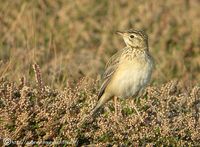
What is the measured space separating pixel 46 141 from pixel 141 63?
1750mm

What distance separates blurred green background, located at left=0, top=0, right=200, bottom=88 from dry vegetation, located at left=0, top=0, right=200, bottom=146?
2cm

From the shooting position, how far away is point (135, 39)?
332 inches

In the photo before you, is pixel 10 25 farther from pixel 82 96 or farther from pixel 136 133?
pixel 136 133

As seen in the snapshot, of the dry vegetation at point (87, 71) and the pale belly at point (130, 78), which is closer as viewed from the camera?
the dry vegetation at point (87, 71)

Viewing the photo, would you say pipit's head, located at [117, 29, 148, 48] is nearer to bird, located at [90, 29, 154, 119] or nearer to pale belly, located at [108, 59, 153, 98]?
bird, located at [90, 29, 154, 119]

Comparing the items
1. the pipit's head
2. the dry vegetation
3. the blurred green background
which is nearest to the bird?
the pipit's head

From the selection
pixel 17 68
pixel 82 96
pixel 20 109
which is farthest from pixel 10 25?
pixel 20 109

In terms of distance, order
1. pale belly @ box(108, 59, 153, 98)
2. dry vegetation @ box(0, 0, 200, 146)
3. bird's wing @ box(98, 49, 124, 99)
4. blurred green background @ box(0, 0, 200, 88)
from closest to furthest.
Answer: dry vegetation @ box(0, 0, 200, 146) < pale belly @ box(108, 59, 153, 98) < bird's wing @ box(98, 49, 124, 99) < blurred green background @ box(0, 0, 200, 88)

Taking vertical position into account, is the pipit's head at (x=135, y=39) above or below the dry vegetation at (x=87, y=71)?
above

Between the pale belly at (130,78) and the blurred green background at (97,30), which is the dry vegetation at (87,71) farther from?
the pale belly at (130,78)

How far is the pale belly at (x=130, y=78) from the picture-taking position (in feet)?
26.1

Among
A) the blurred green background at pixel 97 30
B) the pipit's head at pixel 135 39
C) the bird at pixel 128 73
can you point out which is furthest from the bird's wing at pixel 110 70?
the blurred green background at pixel 97 30

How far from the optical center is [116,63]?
823 cm

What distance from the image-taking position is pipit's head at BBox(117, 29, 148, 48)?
330 inches
